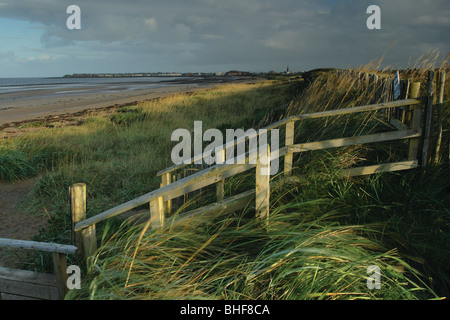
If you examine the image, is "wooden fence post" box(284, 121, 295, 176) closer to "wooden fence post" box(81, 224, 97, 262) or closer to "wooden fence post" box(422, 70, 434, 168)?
"wooden fence post" box(422, 70, 434, 168)

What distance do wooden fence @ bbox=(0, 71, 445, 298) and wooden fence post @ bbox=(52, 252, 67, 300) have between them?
361 mm

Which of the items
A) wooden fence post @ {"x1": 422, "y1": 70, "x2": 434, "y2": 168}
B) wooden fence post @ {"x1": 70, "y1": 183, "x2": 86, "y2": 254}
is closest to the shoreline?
wooden fence post @ {"x1": 70, "y1": 183, "x2": 86, "y2": 254}

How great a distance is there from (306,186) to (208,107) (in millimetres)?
14406

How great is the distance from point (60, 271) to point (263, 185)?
219 cm

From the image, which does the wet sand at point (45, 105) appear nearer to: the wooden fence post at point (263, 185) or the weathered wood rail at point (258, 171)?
the weathered wood rail at point (258, 171)

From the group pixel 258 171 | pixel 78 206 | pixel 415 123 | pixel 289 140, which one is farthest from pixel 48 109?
pixel 415 123

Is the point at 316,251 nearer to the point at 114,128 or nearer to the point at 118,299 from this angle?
the point at 118,299

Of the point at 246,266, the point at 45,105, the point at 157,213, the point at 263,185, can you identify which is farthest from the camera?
the point at 45,105

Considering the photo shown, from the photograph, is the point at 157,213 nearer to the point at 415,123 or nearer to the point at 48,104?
the point at 415,123

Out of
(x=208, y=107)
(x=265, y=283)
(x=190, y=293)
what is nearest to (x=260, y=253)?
(x=265, y=283)

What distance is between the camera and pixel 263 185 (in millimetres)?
3785

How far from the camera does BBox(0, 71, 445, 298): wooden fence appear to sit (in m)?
3.52

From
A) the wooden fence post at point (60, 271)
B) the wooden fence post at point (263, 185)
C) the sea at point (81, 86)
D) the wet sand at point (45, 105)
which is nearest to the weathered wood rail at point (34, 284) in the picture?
the wooden fence post at point (60, 271)

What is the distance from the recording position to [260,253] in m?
3.26
